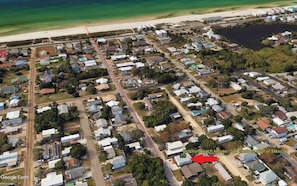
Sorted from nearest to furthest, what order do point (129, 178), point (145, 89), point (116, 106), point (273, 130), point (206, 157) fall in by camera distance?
point (129, 178)
point (206, 157)
point (273, 130)
point (116, 106)
point (145, 89)

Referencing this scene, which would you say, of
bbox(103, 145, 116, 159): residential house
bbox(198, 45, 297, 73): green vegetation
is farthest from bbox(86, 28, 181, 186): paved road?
bbox(198, 45, 297, 73): green vegetation

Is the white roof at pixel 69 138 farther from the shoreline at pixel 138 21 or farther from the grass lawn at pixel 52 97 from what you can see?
the shoreline at pixel 138 21

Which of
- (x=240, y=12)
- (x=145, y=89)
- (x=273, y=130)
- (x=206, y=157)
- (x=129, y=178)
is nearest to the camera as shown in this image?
(x=129, y=178)

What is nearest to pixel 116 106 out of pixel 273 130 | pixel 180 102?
pixel 180 102

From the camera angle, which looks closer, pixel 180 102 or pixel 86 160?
pixel 86 160

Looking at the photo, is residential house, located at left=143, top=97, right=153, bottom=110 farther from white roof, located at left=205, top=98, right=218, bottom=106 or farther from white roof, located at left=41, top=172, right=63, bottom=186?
white roof, located at left=41, top=172, right=63, bottom=186

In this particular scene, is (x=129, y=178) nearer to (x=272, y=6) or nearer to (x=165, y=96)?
(x=165, y=96)

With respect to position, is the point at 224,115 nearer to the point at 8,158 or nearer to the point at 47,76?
the point at 8,158

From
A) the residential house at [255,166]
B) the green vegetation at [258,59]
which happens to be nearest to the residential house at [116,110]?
the residential house at [255,166]
